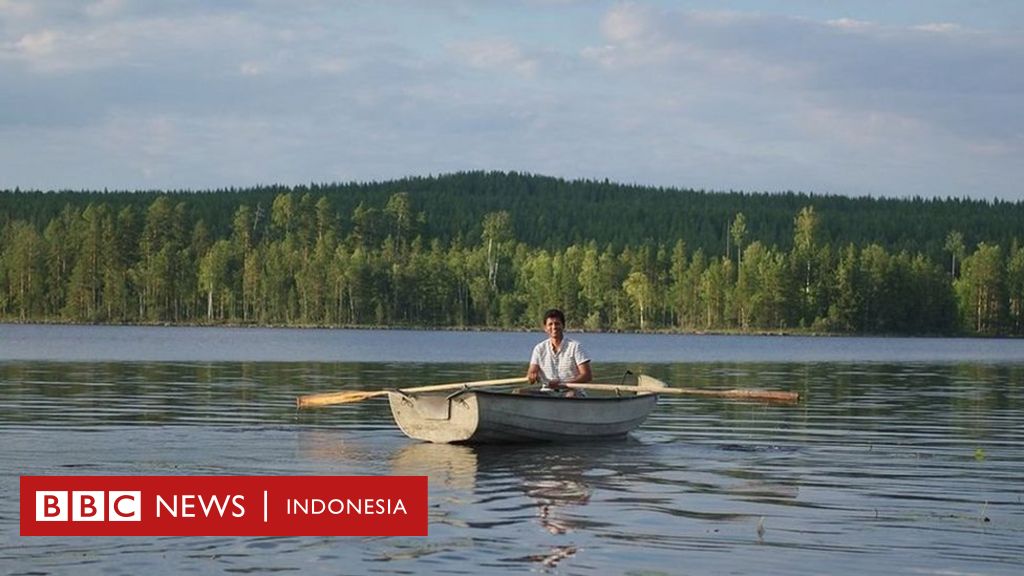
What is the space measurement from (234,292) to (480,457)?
160 meters

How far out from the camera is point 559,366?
28.7m

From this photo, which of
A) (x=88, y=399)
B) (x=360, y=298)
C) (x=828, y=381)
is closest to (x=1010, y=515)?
(x=88, y=399)

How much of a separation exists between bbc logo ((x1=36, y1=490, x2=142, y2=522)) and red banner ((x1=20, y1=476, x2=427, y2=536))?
11 mm

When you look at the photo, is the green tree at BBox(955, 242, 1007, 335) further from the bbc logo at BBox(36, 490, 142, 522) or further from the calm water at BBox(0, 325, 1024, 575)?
the bbc logo at BBox(36, 490, 142, 522)

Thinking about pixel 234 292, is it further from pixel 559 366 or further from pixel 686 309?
pixel 559 366

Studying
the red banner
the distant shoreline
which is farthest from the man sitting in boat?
the distant shoreline

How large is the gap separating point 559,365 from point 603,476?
17.5 feet

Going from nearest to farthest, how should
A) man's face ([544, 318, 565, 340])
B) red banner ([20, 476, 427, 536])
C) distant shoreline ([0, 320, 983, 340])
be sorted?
red banner ([20, 476, 427, 536]) < man's face ([544, 318, 565, 340]) < distant shoreline ([0, 320, 983, 340])

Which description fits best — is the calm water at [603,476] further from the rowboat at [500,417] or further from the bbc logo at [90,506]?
the bbc logo at [90,506]

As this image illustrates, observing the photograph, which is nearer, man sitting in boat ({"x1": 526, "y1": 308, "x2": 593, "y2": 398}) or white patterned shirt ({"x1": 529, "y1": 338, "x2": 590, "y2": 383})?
man sitting in boat ({"x1": 526, "y1": 308, "x2": 593, "y2": 398})

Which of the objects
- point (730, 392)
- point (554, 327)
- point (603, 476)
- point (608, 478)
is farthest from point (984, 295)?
point (608, 478)

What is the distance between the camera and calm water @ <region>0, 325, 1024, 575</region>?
15945 mm

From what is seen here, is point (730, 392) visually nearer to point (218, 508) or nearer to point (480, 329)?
point (218, 508)

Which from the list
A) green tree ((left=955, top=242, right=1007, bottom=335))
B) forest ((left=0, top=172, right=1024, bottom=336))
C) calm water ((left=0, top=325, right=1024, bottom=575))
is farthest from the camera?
green tree ((left=955, top=242, right=1007, bottom=335))
